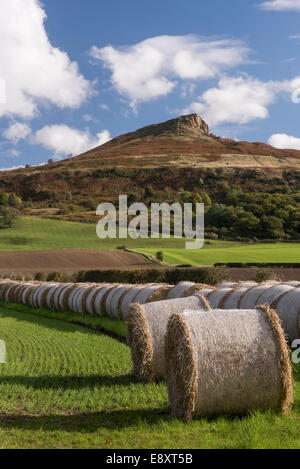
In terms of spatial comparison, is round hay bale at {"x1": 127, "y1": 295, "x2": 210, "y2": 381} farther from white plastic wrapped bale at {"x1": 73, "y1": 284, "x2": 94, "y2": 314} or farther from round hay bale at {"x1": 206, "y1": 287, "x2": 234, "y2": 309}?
white plastic wrapped bale at {"x1": 73, "y1": 284, "x2": 94, "y2": 314}

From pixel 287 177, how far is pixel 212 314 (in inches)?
5673

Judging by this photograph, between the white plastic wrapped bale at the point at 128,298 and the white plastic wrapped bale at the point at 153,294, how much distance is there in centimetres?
84

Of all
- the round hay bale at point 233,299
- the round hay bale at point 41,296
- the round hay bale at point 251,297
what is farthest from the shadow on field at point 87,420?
the round hay bale at point 41,296

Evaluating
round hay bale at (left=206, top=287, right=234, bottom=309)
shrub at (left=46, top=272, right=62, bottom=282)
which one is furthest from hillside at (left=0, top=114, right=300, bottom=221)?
round hay bale at (left=206, top=287, right=234, bottom=309)

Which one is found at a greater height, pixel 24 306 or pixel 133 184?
pixel 133 184

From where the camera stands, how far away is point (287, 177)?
479 feet

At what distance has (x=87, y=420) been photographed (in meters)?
7.70

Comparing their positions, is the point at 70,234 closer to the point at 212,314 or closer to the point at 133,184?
the point at 133,184

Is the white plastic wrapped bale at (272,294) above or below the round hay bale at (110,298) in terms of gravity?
above

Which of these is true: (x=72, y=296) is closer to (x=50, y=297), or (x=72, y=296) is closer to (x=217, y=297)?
(x=50, y=297)

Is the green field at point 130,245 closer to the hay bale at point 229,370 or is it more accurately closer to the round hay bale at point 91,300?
the round hay bale at point 91,300

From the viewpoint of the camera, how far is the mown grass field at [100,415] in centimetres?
655

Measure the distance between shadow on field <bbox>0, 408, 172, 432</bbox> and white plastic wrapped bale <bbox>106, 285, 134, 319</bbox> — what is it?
38.7 ft
